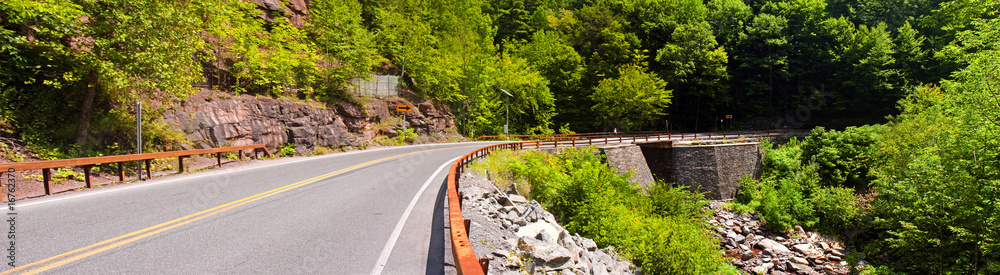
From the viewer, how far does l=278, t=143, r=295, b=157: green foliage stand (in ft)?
64.2

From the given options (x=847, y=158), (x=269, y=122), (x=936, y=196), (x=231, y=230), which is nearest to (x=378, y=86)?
(x=269, y=122)

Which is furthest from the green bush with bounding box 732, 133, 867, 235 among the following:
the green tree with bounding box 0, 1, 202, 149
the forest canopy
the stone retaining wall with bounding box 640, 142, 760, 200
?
the green tree with bounding box 0, 1, 202, 149

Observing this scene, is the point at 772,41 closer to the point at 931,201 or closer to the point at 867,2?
the point at 867,2

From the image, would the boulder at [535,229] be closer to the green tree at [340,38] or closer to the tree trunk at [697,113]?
the green tree at [340,38]

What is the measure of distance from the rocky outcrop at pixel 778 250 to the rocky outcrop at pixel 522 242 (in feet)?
36.2

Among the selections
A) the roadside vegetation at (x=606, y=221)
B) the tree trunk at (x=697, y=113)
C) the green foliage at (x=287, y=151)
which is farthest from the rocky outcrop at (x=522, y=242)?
the tree trunk at (x=697, y=113)

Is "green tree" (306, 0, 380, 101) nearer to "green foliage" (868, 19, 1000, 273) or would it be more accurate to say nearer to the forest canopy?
the forest canopy

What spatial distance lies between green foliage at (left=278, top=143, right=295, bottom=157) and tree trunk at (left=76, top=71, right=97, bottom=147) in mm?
7752

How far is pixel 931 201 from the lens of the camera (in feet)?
48.3

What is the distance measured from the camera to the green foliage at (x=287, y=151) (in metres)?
19.6

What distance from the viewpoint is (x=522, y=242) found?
19.1 feet

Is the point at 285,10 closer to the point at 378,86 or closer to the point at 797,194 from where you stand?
the point at 378,86

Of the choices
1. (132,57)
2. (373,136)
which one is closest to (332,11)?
(373,136)

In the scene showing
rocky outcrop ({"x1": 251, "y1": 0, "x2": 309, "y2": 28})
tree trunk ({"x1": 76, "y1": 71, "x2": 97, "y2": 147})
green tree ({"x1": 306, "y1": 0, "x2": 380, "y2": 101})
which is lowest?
tree trunk ({"x1": 76, "y1": 71, "x2": 97, "y2": 147})
